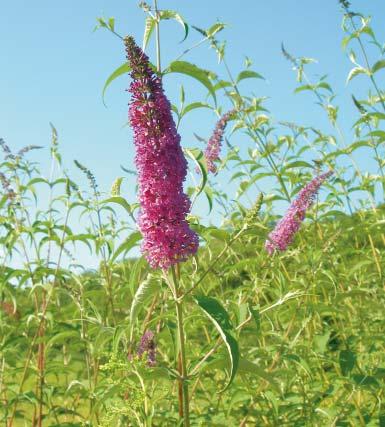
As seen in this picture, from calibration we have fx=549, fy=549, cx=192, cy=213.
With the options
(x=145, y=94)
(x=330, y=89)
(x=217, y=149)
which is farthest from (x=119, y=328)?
(x=330, y=89)

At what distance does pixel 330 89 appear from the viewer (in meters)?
5.57

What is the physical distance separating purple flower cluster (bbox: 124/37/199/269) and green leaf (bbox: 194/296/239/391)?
0.28 m

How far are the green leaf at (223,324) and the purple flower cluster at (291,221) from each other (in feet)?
4.95

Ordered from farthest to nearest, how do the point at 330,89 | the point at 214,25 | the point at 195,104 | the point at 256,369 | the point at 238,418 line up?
the point at 330,89 < the point at 238,418 < the point at 214,25 < the point at 195,104 < the point at 256,369

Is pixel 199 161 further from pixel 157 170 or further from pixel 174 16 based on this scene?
pixel 174 16

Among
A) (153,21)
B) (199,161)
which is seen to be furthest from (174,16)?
(199,161)

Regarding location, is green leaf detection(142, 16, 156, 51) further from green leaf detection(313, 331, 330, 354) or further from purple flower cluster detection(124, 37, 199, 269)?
green leaf detection(313, 331, 330, 354)

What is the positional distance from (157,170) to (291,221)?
1567 mm

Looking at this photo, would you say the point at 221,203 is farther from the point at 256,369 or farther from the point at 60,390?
the point at 256,369

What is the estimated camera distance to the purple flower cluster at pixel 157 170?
1965 millimetres

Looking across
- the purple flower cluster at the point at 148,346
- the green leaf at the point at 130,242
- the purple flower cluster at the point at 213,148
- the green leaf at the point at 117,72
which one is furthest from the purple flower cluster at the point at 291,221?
the green leaf at the point at 117,72

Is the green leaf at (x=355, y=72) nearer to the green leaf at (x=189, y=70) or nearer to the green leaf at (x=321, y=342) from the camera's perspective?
the green leaf at (x=321, y=342)

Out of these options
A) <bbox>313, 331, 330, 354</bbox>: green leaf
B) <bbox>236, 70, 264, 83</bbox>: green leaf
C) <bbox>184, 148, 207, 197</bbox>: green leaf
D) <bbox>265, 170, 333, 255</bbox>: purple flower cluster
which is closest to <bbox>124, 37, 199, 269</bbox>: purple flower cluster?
<bbox>184, 148, 207, 197</bbox>: green leaf

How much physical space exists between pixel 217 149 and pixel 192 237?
66.4 inches
